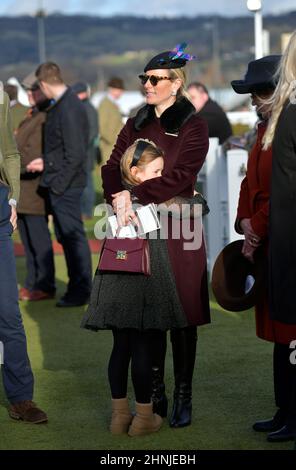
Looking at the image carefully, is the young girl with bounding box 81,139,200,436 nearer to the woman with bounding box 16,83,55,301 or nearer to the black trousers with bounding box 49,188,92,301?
the black trousers with bounding box 49,188,92,301

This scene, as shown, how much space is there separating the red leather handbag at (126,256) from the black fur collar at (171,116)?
633mm

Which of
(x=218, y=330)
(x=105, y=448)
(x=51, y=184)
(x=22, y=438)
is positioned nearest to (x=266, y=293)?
(x=105, y=448)

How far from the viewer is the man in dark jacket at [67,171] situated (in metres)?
9.11

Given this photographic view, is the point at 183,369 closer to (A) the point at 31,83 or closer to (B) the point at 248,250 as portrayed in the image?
(B) the point at 248,250

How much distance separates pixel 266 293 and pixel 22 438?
1417 mm

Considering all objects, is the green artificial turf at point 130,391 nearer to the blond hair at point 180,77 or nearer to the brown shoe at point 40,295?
the brown shoe at point 40,295

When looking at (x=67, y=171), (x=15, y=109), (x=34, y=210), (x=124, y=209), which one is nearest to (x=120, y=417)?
(x=124, y=209)

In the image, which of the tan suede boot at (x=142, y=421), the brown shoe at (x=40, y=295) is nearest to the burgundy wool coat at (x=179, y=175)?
the tan suede boot at (x=142, y=421)

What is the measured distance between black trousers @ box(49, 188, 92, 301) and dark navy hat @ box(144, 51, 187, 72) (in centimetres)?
369

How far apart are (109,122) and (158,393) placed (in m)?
13.5

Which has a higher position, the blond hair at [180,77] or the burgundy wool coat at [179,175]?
the blond hair at [180,77]

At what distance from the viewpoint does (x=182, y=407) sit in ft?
18.3
